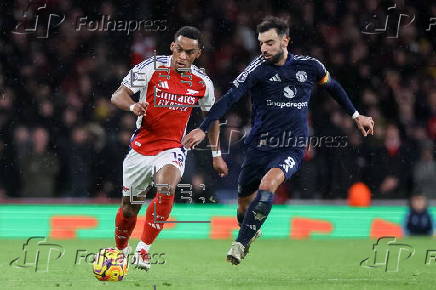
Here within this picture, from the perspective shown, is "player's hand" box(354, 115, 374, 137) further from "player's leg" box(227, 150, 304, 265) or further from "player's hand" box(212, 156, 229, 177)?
"player's hand" box(212, 156, 229, 177)

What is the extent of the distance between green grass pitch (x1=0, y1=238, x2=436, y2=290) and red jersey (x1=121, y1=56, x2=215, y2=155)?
4.23 feet

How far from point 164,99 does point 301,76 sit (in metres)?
1.35

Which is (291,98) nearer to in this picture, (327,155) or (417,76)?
(327,155)

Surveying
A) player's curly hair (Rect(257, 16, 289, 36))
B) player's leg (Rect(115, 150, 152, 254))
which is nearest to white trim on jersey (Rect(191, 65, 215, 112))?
player's leg (Rect(115, 150, 152, 254))

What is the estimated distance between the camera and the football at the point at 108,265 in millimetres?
8094

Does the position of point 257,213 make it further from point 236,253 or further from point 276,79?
point 276,79

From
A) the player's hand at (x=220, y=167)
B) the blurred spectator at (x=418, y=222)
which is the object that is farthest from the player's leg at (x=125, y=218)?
the blurred spectator at (x=418, y=222)

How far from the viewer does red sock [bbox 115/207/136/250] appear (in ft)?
30.3

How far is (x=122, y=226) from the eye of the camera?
30.5 feet

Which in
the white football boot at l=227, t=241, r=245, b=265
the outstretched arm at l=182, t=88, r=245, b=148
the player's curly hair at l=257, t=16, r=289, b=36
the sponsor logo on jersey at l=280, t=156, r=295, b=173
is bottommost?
the white football boot at l=227, t=241, r=245, b=265

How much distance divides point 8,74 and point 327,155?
200 inches

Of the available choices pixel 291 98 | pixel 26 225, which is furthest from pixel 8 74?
pixel 291 98

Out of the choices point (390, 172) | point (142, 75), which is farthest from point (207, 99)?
point (390, 172)

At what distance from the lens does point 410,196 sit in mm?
14242
